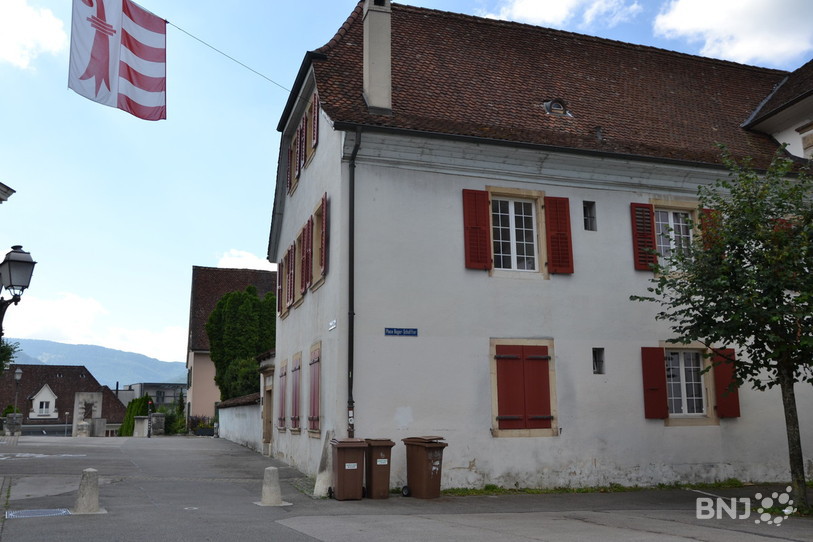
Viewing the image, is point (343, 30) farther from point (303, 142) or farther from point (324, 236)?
point (324, 236)

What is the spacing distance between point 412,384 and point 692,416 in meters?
5.65

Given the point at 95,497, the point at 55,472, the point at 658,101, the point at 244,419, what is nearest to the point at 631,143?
the point at 658,101

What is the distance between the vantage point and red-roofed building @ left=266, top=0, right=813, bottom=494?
13703 millimetres

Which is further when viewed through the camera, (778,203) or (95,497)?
(778,203)

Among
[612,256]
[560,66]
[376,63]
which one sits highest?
[560,66]

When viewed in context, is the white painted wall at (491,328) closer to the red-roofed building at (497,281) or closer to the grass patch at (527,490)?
the red-roofed building at (497,281)

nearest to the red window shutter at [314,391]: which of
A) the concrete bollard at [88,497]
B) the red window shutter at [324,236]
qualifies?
the red window shutter at [324,236]

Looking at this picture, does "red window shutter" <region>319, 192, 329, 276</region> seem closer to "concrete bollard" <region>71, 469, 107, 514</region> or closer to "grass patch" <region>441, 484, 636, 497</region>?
"grass patch" <region>441, 484, 636, 497</region>

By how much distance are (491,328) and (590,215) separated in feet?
10.5

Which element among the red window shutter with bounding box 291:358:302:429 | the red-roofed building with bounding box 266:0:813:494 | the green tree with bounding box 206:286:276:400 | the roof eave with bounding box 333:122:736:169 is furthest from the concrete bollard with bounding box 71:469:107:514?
the green tree with bounding box 206:286:276:400

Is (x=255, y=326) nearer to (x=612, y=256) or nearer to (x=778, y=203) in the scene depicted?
(x=612, y=256)

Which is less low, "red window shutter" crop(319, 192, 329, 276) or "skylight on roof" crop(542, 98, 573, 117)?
"skylight on roof" crop(542, 98, 573, 117)

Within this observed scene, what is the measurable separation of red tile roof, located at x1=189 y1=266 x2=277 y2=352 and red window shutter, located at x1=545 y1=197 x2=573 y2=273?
33.1 m

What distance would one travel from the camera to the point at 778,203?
11930mm
